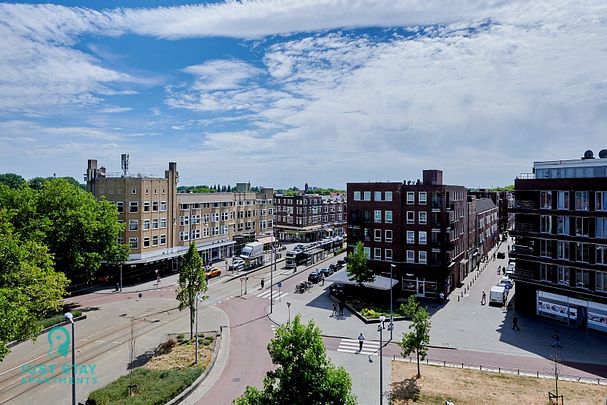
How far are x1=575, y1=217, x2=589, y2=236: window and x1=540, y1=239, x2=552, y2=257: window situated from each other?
2943mm

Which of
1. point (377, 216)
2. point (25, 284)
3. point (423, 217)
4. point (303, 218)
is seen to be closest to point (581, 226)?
point (423, 217)

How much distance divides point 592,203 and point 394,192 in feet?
71.1

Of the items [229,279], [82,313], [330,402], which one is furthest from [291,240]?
[330,402]

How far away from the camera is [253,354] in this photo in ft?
112

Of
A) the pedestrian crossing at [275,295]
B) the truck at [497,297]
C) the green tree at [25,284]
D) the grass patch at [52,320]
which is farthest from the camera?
the pedestrian crossing at [275,295]

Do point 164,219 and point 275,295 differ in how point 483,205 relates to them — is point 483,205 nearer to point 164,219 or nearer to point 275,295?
point 275,295

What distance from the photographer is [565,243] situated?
139 feet

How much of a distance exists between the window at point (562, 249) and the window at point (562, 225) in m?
1.04

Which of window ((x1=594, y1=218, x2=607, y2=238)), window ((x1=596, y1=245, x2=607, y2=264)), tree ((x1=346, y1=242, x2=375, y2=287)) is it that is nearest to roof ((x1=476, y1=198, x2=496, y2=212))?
window ((x1=594, y1=218, x2=607, y2=238))

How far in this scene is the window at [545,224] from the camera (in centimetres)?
4369

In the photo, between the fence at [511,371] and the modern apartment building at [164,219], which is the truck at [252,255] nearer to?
the modern apartment building at [164,219]

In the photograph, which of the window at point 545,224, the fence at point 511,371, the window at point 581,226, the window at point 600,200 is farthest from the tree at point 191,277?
the window at point 600,200

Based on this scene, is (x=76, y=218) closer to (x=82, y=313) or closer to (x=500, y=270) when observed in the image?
(x=82, y=313)

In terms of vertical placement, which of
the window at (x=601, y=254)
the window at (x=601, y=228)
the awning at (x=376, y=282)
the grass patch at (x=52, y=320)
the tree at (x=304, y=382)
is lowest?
the grass patch at (x=52, y=320)
